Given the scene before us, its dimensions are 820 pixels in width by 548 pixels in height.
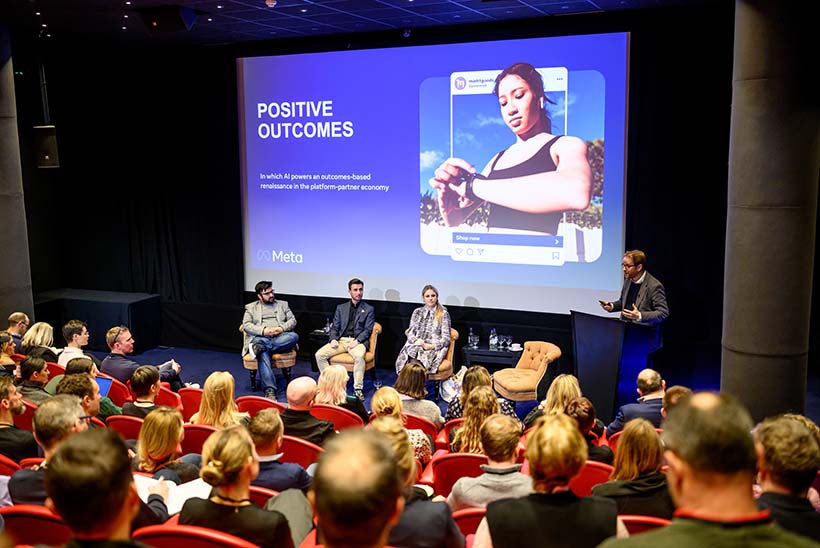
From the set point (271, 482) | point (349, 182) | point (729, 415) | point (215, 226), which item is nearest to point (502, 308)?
point (349, 182)

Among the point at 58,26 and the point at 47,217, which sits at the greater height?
the point at 58,26

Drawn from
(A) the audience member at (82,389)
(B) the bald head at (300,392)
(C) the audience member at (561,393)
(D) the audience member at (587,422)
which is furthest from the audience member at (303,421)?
(D) the audience member at (587,422)

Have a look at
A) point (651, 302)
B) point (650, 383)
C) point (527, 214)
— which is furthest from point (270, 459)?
point (527, 214)

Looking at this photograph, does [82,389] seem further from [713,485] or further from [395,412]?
[713,485]

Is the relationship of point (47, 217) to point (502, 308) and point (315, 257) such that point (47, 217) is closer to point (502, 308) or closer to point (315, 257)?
point (315, 257)

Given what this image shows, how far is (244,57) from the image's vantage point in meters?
9.61

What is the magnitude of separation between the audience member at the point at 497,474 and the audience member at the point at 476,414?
988 millimetres

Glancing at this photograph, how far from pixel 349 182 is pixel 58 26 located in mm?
3419

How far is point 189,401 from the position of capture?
5957 mm

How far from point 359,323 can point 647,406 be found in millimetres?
4173

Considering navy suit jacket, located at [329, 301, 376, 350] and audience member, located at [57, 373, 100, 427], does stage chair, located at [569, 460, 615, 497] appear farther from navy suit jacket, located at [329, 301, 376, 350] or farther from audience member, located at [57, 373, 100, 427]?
navy suit jacket, located at [329, 301, 376, 350]

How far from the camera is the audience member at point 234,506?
265 centimetres

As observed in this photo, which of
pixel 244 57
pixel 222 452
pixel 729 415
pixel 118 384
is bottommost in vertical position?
pixel 118 384

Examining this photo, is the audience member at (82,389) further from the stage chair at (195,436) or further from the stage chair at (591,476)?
the stage chair at (591,476)
